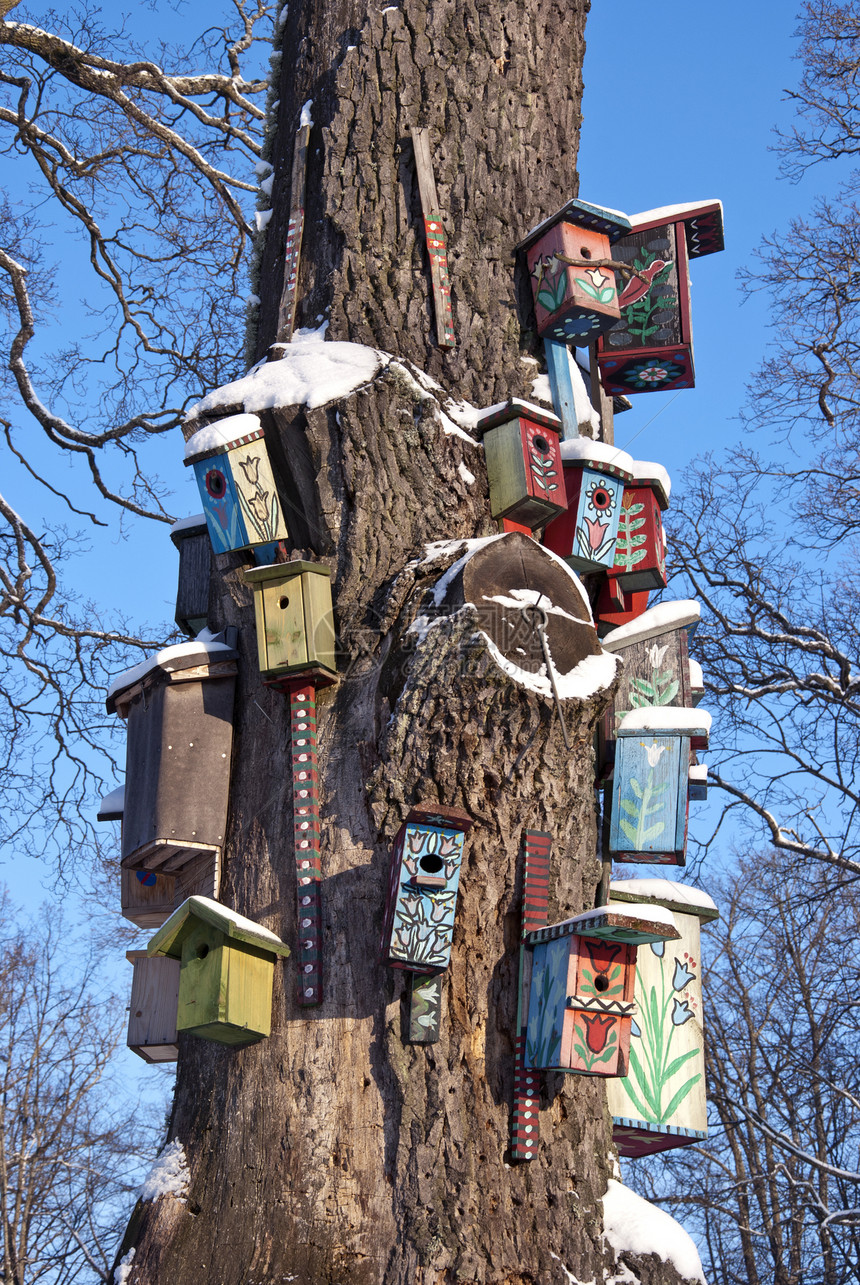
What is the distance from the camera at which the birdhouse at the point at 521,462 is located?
3.05 meters

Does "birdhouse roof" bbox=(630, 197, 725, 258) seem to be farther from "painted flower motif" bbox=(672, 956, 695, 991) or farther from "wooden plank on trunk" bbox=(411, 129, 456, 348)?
"painted flower motif" bbox=(672, 956, 695, 991)

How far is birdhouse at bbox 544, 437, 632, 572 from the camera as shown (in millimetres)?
3352

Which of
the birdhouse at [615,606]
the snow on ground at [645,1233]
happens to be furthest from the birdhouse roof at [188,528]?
the snow on ground at [645,1233]

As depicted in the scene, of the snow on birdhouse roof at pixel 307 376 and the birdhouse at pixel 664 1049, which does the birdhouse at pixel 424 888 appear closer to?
the birdhouse at pixel 664 1049

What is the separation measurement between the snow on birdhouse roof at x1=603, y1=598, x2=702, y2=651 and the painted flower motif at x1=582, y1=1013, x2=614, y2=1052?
125 cm

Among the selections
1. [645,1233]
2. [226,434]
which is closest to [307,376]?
[226,434]

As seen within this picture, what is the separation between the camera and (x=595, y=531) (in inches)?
134

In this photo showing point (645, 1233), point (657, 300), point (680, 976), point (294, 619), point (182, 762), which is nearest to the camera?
point (645, 1233)

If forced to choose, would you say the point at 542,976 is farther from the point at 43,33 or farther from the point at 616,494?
the point at 43,33

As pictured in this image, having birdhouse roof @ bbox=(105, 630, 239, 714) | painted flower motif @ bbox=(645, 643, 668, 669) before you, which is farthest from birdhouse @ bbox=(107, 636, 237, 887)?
painted flower motif @ bbox=(645, 643, 668, 669)

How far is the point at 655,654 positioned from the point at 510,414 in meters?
0.97

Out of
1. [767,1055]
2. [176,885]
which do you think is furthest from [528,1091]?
[767,1055]

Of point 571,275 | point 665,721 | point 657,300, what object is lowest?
point 665,721

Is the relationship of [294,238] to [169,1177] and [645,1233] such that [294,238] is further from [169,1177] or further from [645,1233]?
[645,1233]
